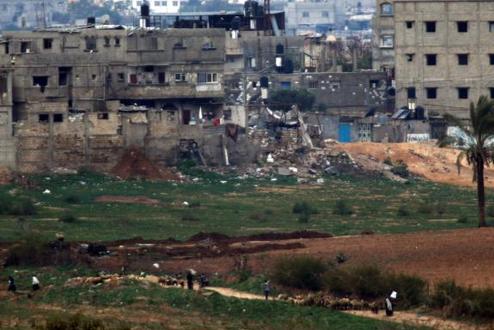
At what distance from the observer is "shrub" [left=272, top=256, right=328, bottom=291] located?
46156 millimetres

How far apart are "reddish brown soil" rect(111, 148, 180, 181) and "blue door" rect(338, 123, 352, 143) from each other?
15404 millimetres

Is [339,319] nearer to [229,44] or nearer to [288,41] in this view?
[229,44]

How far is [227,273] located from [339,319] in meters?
6.18

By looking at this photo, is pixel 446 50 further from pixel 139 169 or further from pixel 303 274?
pixel 303 274

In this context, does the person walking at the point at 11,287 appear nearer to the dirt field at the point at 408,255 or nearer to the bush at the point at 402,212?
the dirt field at the point at 408,255

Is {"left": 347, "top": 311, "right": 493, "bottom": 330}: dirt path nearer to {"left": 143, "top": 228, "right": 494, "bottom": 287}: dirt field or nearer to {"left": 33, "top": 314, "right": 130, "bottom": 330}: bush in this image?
{"left": 143, "top": 228, "right": 494, "bottom": 287}: dirt field

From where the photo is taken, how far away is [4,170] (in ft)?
219

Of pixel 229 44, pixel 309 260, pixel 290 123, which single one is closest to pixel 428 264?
pixel 309 260

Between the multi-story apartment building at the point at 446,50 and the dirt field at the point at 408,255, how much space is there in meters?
31.9

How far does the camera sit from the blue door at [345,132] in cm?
8362

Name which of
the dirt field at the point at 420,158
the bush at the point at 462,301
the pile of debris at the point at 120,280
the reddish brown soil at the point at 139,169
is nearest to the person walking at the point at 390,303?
the bush at the point at 462,301

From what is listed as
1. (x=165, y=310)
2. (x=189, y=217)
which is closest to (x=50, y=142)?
(x=189, y=217)

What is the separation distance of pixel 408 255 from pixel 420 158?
Result: 88.0 feet

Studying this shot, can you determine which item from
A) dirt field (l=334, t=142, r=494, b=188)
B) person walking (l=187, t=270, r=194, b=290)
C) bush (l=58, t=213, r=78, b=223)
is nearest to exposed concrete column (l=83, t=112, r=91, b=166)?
dirt field (l=334, t=142, r=494, b=188)
